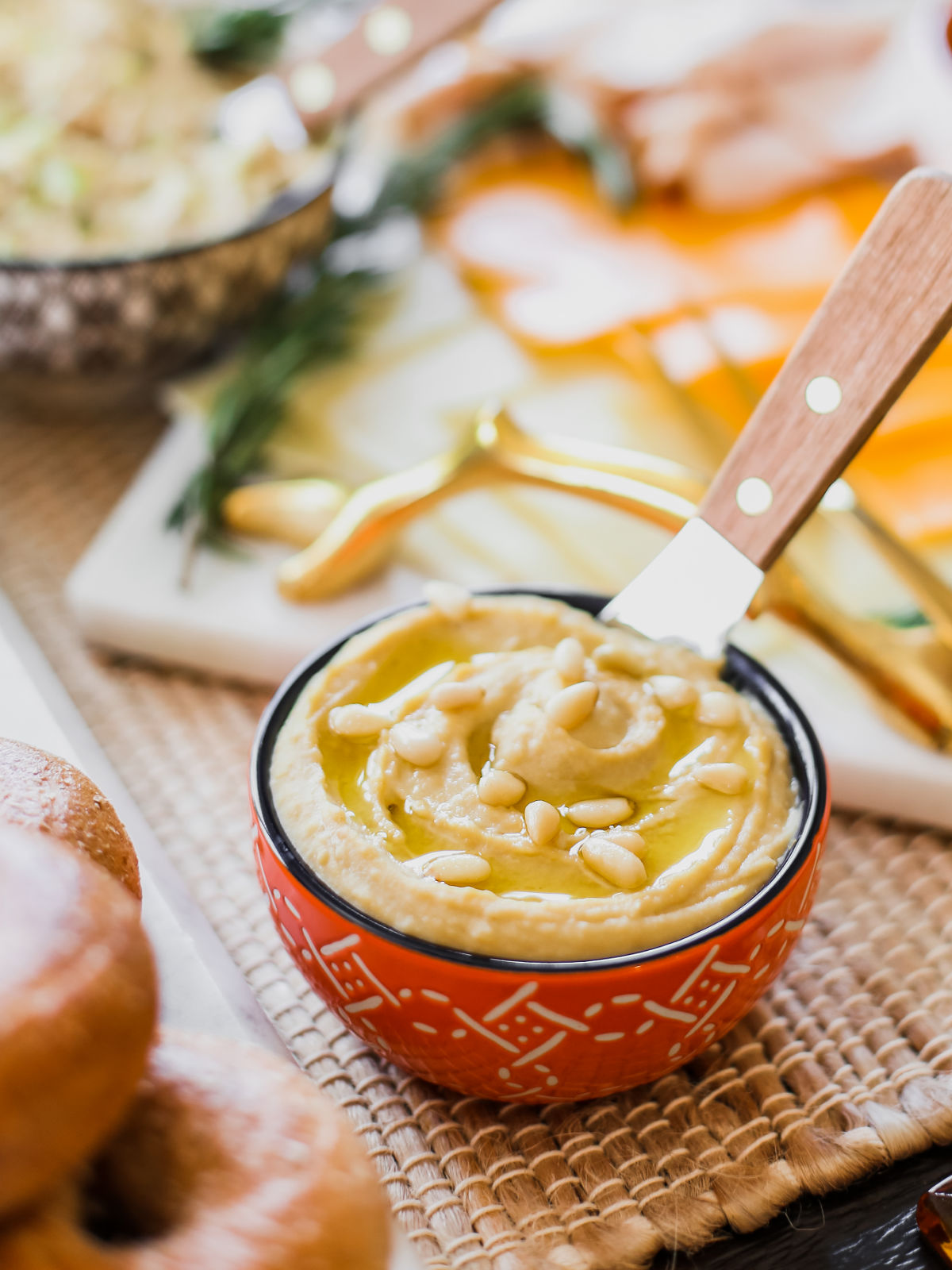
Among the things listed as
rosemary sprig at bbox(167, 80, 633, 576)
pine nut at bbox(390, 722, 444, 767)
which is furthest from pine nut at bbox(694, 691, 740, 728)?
rosemary sprig at bbox(167, 80, 633, 576)

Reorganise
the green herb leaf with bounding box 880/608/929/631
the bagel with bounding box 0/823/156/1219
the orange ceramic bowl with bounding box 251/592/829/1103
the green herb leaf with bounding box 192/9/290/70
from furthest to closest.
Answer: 1. the green herb leaf with bounding box 192/9/290/70
2. the green herb leaf with bounding box 880/608/929/631
3. the orange ceramic bowl with bounding box 251/592/829/1103
4. the bagel with bounding box 0/823/156/1219

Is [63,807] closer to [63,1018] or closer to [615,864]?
[63,1018]

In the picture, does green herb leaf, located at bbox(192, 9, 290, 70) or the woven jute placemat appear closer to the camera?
the woven jute placemat

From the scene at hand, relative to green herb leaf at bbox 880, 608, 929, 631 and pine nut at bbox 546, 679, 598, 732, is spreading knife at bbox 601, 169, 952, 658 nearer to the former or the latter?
pine nut at bbox 546, 679, 598, 732

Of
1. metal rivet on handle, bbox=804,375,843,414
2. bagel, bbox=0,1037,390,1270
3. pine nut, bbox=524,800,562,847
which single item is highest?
metal rivet on handle, bbox=804,375,843,414

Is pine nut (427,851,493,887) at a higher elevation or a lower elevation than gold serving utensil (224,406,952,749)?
higher

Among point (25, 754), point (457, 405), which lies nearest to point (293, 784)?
point (25, 754)

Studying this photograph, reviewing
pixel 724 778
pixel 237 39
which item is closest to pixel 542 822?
pixel 724 778
